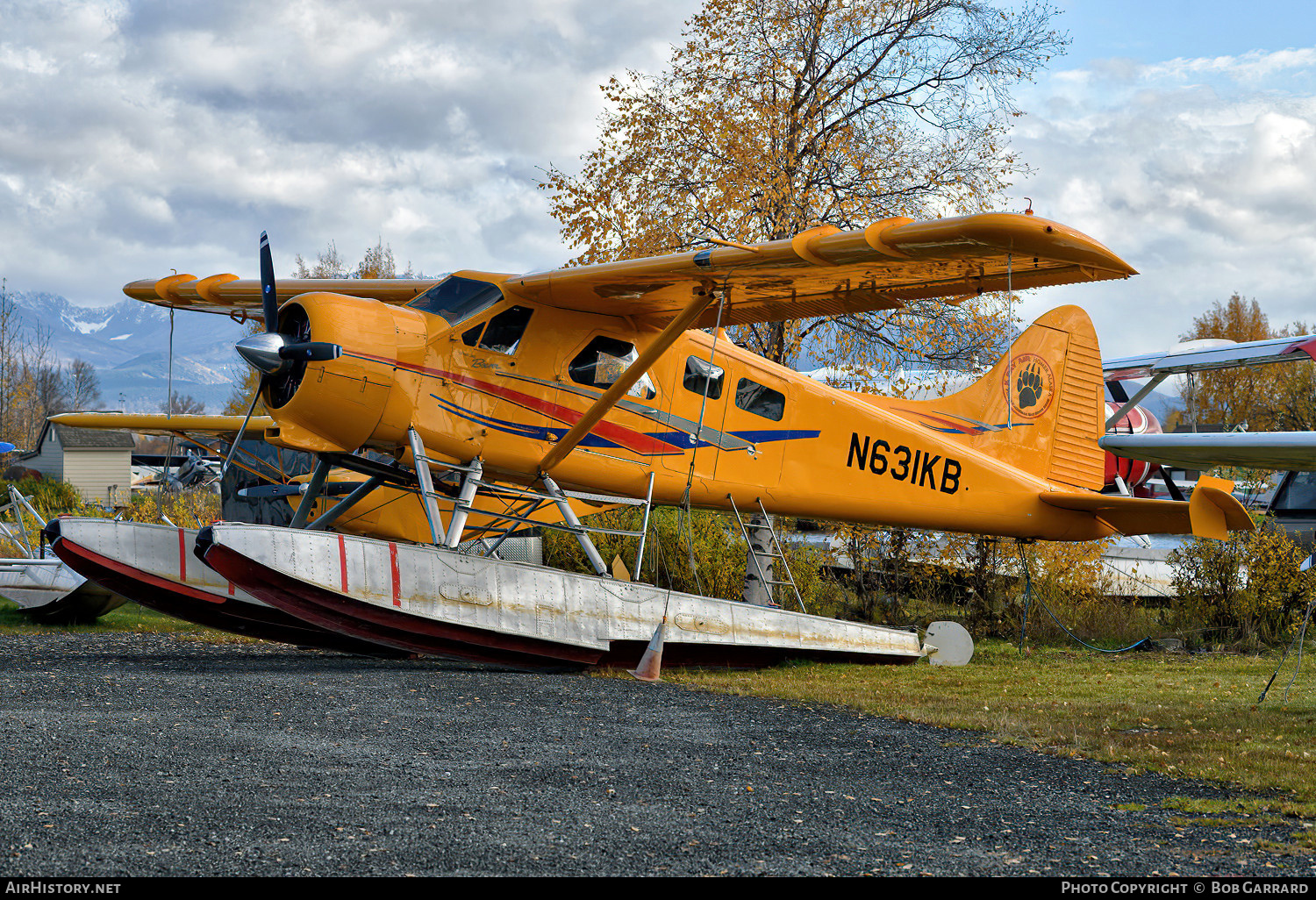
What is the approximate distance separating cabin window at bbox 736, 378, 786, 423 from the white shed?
41355 millimetres

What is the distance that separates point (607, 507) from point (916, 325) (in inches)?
285

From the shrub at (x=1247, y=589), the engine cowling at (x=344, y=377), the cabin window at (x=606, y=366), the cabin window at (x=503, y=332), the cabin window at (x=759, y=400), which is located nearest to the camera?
the engine cowling at (x=344, y=377)

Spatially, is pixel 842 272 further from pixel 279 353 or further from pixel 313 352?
pixel 279 353

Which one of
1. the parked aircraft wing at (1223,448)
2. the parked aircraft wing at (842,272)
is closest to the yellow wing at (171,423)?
the parked aircraft wing at (842,272)

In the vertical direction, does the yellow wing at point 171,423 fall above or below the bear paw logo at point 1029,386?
below

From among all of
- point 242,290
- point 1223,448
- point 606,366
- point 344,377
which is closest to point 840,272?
point 606,366

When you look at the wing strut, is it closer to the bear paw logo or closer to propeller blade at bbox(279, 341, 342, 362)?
propeller blade at bbox(279, 341, 342, 362)

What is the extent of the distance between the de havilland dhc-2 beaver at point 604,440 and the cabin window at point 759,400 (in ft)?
0.07

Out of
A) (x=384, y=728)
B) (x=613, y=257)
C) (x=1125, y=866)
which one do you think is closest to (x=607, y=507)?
(x=384, y=728)

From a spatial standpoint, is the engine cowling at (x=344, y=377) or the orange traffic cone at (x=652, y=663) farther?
the orange traffic cone at (x=652, y=663)

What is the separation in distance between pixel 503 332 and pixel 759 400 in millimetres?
2855

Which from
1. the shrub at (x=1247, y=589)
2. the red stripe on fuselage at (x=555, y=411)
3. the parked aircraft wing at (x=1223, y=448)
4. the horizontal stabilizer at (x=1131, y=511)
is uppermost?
the red stripe on fuselage at (x=555, y=411)

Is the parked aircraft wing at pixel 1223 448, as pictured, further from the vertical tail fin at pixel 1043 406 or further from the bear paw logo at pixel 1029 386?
the bear paw logo at pixel 1029 386

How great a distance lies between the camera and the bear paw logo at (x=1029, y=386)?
1270 centimetres
